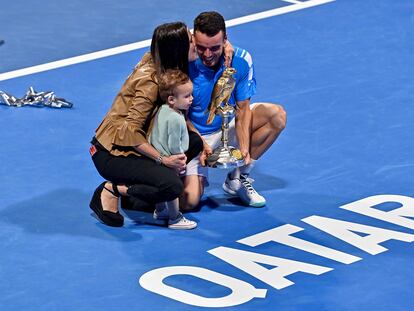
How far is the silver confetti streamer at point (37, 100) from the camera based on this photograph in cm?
1053

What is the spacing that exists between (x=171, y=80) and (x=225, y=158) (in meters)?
0.68

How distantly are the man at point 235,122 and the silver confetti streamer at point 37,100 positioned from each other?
6.58 feet

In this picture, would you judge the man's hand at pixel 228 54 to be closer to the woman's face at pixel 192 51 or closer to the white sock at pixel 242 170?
the woman's face at pixel 192 51

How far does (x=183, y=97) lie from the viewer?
8211mm

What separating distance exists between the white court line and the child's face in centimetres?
334

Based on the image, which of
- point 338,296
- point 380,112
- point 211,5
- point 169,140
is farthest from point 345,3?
point 338,296

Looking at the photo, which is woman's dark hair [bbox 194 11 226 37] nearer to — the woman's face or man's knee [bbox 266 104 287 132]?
the woman's face

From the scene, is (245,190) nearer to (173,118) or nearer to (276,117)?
(276,117)

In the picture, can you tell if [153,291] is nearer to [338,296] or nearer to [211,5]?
[338,296]

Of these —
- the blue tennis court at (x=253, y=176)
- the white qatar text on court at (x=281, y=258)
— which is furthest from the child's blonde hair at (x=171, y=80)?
the white qatar text on court at (x=281, y=258)

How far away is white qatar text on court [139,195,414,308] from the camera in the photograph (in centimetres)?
755

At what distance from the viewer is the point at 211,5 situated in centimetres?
1303

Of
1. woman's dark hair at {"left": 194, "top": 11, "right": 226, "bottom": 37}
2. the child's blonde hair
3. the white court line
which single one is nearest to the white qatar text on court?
the child's blonde hair

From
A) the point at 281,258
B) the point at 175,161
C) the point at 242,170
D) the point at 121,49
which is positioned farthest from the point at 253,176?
the point at 121,49
